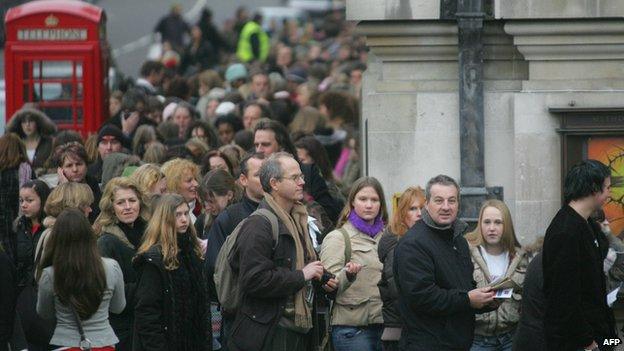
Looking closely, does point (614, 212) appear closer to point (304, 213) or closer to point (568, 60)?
point (568, 60)

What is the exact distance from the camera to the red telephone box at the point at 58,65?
21.4 meters

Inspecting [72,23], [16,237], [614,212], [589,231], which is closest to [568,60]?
[614,212]

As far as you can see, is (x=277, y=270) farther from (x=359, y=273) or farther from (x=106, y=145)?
(x=106, y=145)

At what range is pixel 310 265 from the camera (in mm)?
10766

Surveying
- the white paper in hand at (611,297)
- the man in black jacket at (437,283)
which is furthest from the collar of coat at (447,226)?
the white paper in hand at (611,297)

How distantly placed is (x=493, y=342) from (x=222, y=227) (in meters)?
1.98

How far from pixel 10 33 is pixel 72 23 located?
2.52ft

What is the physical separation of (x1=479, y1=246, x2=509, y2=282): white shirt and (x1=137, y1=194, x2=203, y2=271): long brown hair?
2.09 m

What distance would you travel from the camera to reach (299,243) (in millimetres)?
10961

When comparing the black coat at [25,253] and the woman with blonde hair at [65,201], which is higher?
the woman with blonde hair at [65,201]

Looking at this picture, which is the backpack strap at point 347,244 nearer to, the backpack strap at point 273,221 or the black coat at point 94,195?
the backpack strap at point 273,221

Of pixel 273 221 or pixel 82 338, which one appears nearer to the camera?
pixel 273 221

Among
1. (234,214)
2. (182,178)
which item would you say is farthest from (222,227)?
(182,178)

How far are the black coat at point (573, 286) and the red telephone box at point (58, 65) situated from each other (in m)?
11.8
